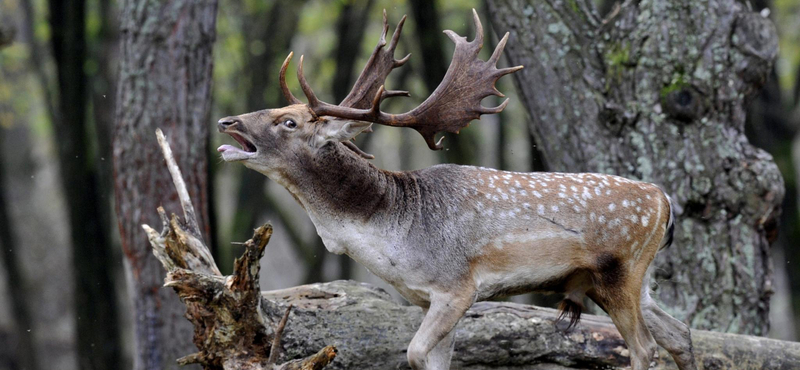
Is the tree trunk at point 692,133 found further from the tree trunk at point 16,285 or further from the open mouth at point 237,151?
the tree trunk at point 16,285

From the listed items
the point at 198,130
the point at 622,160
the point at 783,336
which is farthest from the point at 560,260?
the point at 783,336

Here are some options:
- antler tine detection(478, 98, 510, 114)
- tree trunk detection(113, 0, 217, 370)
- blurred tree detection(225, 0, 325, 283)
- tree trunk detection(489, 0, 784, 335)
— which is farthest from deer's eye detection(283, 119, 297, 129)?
blurred tree detection(225, 0, 325, 283)

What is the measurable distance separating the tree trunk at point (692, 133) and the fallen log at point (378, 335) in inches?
31.2

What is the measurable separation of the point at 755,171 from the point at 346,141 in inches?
149

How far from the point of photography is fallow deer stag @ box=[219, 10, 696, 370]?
5.32 meters

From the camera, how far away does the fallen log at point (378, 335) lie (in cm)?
573

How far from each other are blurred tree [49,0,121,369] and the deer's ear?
23.1ft

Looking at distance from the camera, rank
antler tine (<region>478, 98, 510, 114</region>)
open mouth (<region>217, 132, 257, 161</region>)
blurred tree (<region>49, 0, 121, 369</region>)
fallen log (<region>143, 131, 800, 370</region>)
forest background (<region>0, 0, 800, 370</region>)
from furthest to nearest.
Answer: forest background (<region>0, 0, 800, 370</region>), blurred tree (<region>49, 0, 121, 369</region>), fallen log (<region>143, 131, 800, 370</region>), antler tine (<region>478, 98, 510, 114</region>), open mouth (<region>217, 132, 257, 161</region>)

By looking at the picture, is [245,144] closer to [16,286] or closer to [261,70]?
[261,70]

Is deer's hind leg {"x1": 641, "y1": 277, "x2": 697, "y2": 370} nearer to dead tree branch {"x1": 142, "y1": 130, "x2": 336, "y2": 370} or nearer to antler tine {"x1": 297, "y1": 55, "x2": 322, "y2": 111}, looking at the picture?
dead tree branch {"x1": 142, "y1": 130, "x2": 336, "y2": 370}

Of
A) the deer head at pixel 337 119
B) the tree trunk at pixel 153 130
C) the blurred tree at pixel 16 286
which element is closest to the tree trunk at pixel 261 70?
the blurred tree at pixel 16 286

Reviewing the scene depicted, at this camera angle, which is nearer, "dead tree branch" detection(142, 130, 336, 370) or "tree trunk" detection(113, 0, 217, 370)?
"dead tree branch" detection(142, 130, 336, 370)

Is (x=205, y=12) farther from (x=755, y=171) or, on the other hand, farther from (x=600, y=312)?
(x=755, y=171)

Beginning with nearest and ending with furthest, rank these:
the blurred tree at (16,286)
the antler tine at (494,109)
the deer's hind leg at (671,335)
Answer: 1. the antler tine at (494,109)
2. the deer's hind leg at (671,335)
3. the blurred tree at (16,286)
